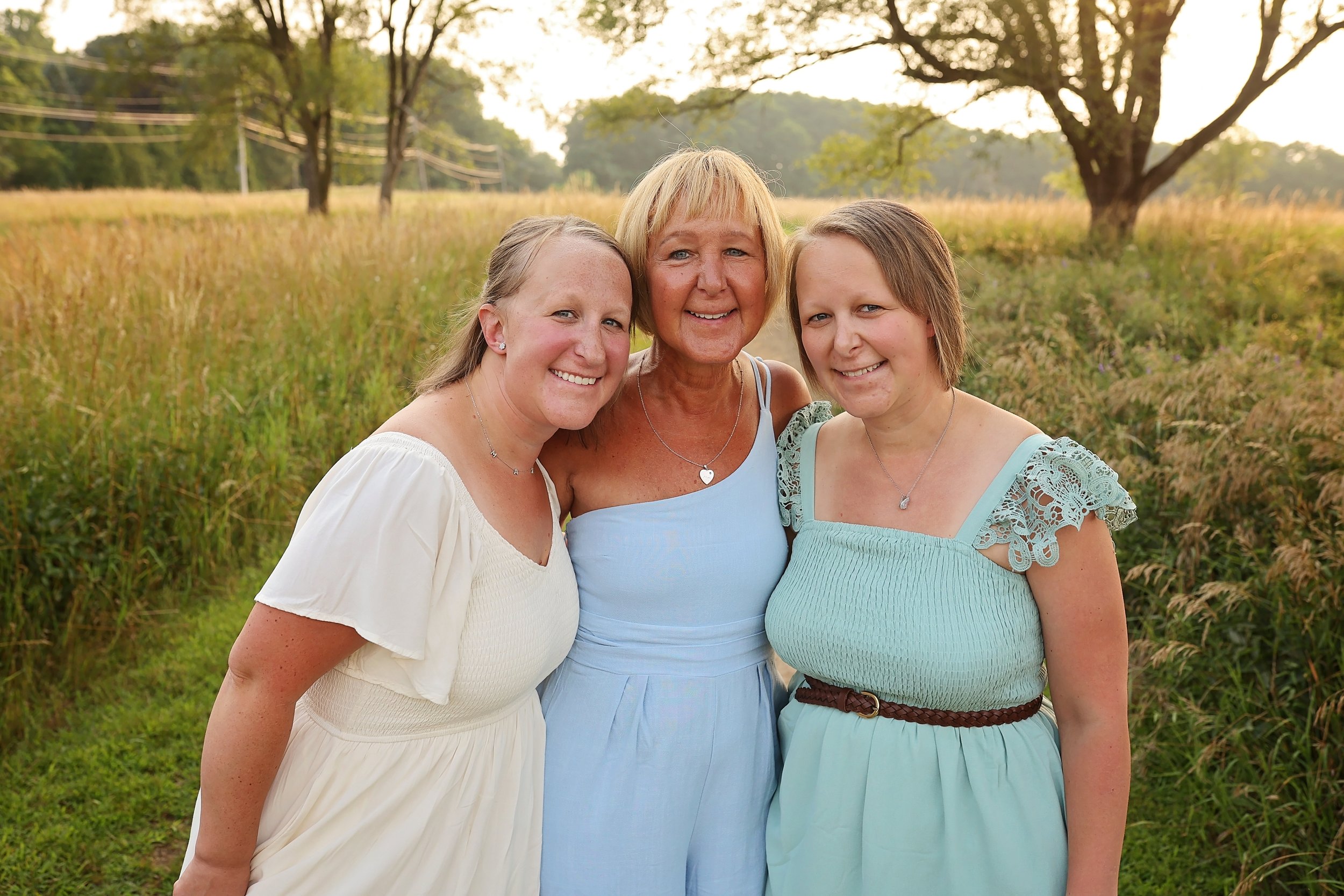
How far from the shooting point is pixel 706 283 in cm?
228

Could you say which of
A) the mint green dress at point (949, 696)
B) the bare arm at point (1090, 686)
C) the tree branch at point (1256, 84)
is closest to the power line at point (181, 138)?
the tree branch at point (1256, 84)

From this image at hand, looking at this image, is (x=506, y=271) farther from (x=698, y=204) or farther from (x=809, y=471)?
(x=809, y=471)

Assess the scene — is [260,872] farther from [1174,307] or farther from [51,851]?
[1174,307]

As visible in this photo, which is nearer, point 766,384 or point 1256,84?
point 766,384

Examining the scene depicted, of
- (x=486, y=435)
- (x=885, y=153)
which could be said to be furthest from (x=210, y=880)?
(x=885, y=153)

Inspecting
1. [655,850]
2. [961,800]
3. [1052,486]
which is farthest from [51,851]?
[1052,486]

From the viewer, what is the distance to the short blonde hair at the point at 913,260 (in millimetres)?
2023

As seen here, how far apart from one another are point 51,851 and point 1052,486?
11.4 ft

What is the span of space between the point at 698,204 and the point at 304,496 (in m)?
4.04

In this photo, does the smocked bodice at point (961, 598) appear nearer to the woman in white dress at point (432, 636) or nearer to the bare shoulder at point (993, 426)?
the bare shoulder at point (993, 426)

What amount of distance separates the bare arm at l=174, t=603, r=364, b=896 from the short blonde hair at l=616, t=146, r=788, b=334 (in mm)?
1190

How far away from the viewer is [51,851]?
10.3 ft

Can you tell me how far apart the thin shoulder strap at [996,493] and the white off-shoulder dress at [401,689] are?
95cm

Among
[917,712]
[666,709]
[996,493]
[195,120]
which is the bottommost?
[666,709]
